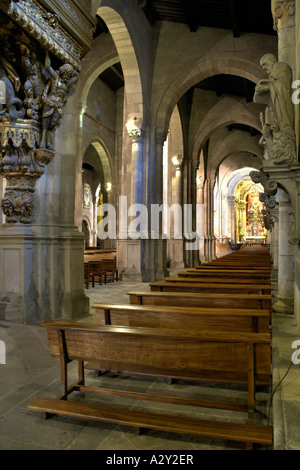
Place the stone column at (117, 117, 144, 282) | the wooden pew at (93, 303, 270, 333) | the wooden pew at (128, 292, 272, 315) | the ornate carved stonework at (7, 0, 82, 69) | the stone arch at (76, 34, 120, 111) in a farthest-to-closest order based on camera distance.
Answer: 1. the stone arch at (76, 34, 120, 111)
2. the stone column at (117, 117, 144, 282)
3. the ornate carved stonework at (7, 0, 82, 69)
4. the wooden pew at (128, 292, 272, 315)
5. the wooden pew at (93, 303, 270, 333)

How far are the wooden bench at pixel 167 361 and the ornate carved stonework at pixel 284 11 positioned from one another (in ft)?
15.9

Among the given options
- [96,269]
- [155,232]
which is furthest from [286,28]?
[155,232]

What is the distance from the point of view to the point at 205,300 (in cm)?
421

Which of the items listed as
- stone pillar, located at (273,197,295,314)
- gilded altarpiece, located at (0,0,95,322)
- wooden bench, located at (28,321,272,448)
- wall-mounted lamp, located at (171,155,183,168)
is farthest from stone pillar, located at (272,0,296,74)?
wall-mounted lamp, located at (171,155,183,168)

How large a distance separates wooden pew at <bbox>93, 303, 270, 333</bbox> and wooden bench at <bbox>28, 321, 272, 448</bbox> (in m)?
0.66

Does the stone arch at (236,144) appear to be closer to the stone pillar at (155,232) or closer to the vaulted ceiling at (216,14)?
the vaulted ceiling at (216,14)

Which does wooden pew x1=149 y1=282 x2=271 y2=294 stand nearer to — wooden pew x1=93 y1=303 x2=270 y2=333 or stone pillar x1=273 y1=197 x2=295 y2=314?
stone pillar x1=273 y1=197 x2=295 y2=314

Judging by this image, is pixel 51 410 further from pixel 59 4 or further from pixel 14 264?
pixel 59 4

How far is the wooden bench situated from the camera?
2.18 metres

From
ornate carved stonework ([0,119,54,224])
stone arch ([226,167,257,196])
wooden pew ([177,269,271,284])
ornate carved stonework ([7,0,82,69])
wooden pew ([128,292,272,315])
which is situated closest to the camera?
wooden pew ([128,292,272,315])

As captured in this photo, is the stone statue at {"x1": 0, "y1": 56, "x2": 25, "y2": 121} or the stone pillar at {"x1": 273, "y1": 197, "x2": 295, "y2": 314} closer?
the stone statue at {"x1": 0, "y1": 56, "x2": 25, "y2": 121}

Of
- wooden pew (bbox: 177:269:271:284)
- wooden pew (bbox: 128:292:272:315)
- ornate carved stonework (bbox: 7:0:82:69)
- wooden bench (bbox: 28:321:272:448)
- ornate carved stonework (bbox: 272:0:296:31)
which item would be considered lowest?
wooden bench (bbox: 28:321:272:448)

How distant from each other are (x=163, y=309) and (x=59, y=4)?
4.44 meters
